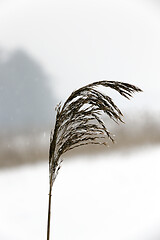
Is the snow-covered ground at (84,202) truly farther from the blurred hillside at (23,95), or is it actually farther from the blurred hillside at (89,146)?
the blurred hillside at (23,95)

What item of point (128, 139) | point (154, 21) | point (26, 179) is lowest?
point (26, 179)

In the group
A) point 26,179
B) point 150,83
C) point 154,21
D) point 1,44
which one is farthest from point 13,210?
point 154,21

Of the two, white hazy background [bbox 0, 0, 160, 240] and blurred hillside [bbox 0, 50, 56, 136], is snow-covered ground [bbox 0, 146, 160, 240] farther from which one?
blurred hillside [bbox 0, 50, 56, 136]

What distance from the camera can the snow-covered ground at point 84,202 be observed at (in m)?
2.20

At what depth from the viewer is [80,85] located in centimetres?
234

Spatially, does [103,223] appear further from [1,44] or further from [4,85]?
[1,44]

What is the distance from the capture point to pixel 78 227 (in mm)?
2223

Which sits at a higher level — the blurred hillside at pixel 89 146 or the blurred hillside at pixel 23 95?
the blurred hillside at pixel 23 95

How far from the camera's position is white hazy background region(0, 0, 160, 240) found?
2225mm

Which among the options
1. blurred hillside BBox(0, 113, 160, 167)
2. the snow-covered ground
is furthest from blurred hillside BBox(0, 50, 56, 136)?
the snow-covered ground

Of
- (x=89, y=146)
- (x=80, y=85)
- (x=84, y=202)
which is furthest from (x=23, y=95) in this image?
(x=84, y=202)

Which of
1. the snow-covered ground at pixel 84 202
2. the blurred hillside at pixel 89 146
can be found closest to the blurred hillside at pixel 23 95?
the blurred hillside at pixel 89 146

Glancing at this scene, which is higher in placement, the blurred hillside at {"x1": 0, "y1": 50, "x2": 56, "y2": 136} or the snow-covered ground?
the blurred hillside at {"x1": 0, "y1": 50, "x2": 56, "y2": 136}

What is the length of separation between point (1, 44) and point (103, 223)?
1203 mm
